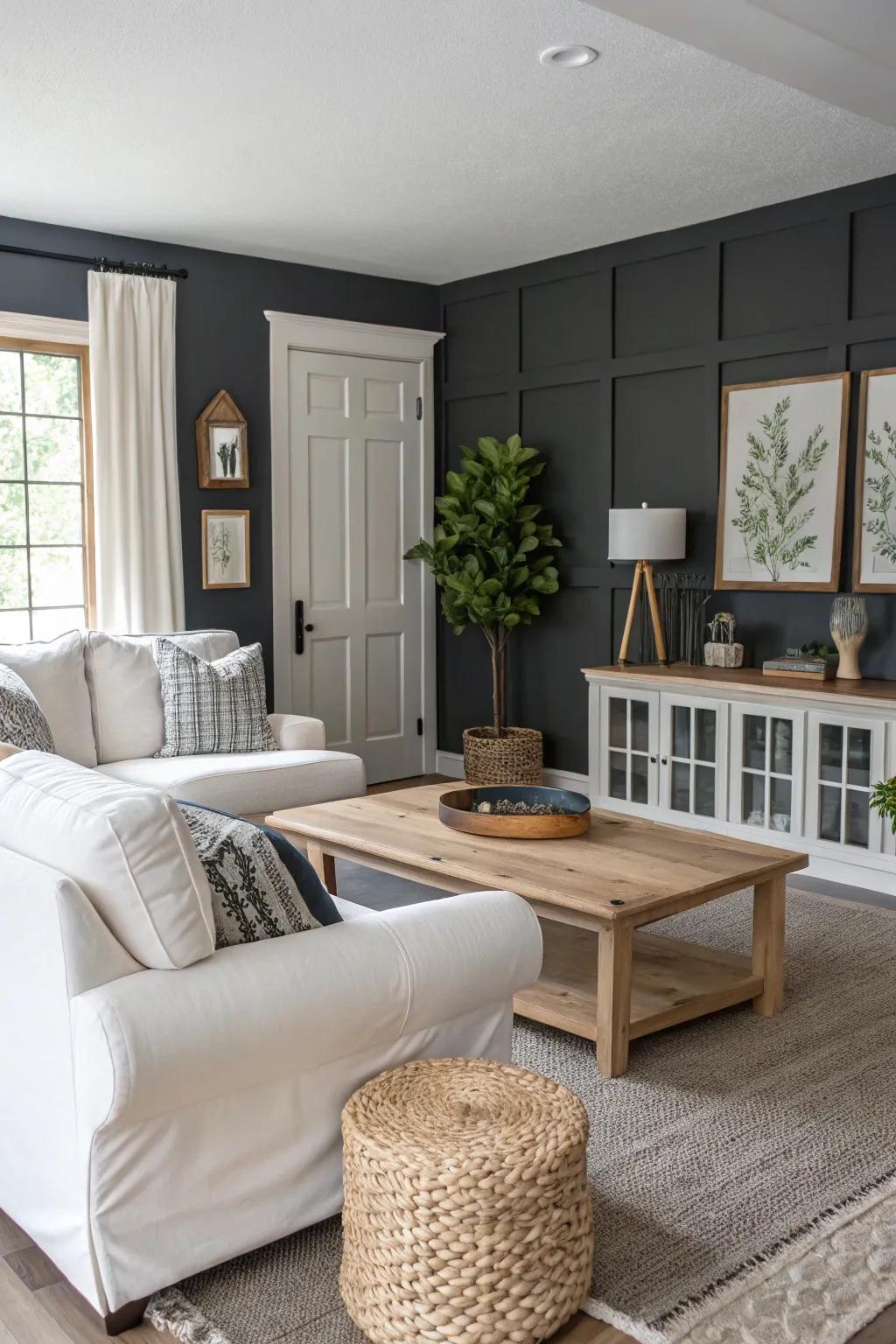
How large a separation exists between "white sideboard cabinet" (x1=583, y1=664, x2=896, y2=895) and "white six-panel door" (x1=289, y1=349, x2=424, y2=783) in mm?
1461

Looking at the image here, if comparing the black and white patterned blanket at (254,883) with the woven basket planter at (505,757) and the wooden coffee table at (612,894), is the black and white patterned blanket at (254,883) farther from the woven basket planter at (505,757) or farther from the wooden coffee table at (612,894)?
the woven basket planter at (505,757)

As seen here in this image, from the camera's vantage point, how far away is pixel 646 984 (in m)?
3.33

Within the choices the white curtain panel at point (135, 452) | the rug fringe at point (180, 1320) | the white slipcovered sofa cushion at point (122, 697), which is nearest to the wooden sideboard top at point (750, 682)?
the white slipcovered sofa cushion at point (122, 697)

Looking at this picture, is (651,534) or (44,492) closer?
(651,534)

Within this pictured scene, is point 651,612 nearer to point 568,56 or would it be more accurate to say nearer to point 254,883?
point 568,56

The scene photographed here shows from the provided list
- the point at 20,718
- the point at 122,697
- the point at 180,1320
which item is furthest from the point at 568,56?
the point at 180,1320

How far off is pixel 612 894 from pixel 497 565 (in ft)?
11.1

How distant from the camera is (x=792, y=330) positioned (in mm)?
5074

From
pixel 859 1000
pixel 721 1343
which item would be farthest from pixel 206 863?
pixel 859 1000

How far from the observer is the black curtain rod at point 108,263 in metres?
5.24

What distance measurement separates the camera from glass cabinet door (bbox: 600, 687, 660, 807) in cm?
533

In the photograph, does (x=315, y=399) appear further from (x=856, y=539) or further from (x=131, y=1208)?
(x=131, y=1208)

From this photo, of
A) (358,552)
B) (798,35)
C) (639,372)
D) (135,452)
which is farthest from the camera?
(358,552)

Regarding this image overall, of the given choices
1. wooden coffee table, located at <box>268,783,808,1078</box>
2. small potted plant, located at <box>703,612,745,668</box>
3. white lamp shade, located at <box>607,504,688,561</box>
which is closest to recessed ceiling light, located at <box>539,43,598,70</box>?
white lamp shade, located at <box>607,504,688,561</box>
